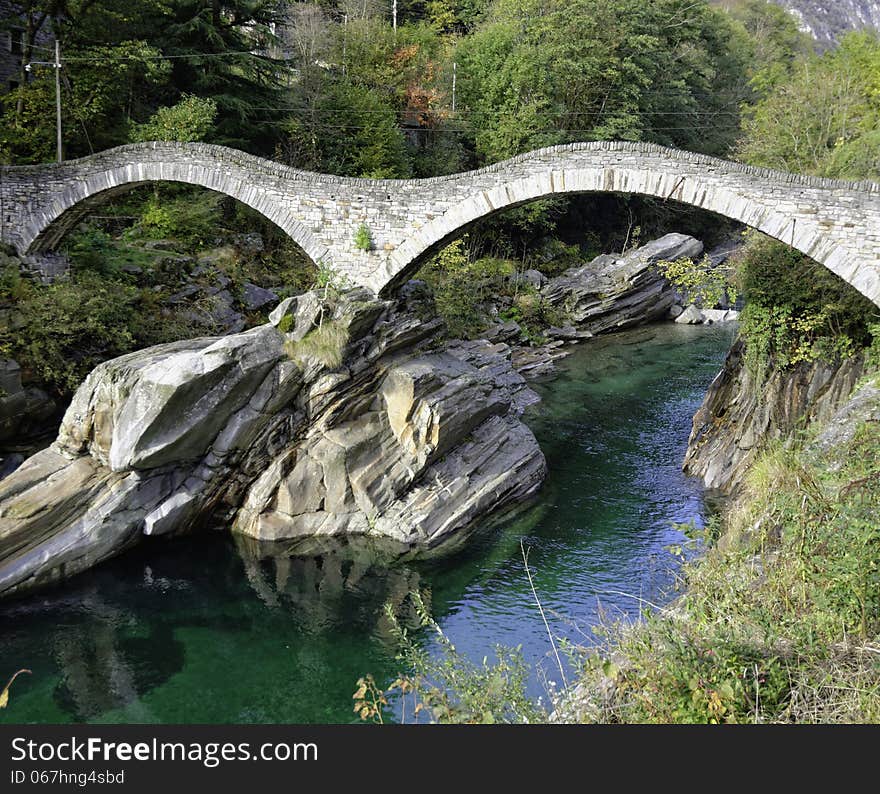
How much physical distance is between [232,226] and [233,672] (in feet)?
57.0

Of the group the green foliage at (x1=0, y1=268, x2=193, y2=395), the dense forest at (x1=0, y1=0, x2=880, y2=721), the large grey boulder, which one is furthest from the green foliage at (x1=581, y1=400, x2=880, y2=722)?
the large grey boulder

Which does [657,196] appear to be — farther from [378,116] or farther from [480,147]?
[480,147]

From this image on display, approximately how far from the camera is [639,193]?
14984 millimetres

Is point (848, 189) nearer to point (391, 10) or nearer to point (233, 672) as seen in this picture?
point (233, 672)

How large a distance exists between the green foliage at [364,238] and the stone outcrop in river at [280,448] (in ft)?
4.35

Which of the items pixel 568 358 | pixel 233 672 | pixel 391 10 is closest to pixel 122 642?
pixel 233 672

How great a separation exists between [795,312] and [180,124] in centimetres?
1672

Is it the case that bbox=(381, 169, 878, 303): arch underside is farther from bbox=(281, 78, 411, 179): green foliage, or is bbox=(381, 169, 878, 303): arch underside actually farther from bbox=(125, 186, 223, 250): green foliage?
bbox=(281, 78, 411, 179): green foliage

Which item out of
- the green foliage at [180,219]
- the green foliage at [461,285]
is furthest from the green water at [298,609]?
the green foliage at [180,219]

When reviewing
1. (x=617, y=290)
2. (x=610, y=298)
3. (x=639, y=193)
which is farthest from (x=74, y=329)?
(x=617, y=290)

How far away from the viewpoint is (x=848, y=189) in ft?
44.7

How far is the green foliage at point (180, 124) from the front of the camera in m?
22.1

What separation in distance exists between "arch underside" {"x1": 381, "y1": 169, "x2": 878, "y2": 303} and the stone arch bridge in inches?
0.8

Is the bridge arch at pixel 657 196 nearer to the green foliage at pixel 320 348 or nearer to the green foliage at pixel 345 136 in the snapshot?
the green foliage at pixel 320 348
